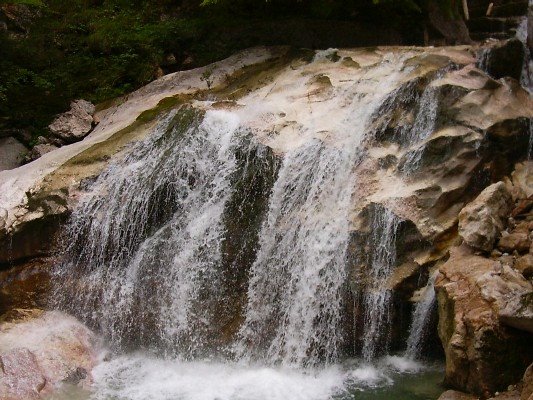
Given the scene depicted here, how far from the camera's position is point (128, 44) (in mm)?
12578

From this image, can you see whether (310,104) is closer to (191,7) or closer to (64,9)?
(191,7)

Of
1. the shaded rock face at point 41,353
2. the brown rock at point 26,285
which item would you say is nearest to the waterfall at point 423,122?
the shaded rock face at point 41,353

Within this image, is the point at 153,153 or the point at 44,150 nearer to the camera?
the point at 153,153

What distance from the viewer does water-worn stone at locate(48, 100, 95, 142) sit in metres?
11.1

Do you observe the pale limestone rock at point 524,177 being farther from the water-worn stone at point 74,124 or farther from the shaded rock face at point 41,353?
the water-worn stone at point 74,124

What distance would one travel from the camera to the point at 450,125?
7.89m

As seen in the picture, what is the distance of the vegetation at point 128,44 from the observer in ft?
38.2

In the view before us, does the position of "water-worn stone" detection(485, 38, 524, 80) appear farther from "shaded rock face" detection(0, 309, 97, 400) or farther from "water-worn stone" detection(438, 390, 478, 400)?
"shaded rock face" detection(0, 309, 97, 400)

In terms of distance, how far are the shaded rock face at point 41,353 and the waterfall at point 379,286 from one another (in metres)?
3.67

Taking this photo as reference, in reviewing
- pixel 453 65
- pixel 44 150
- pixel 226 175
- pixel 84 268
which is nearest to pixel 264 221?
pixel 226 175

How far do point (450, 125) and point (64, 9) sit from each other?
34.6 ft

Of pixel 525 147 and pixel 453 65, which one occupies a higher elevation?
pixel 453 65

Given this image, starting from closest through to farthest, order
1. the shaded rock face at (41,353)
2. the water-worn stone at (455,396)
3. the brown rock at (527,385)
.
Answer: the brown rock at (527,385), the water-worn stone at (455,396), the shaded rock face at (41,353)

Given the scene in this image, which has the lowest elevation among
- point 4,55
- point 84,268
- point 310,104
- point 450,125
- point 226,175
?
point 84,268
